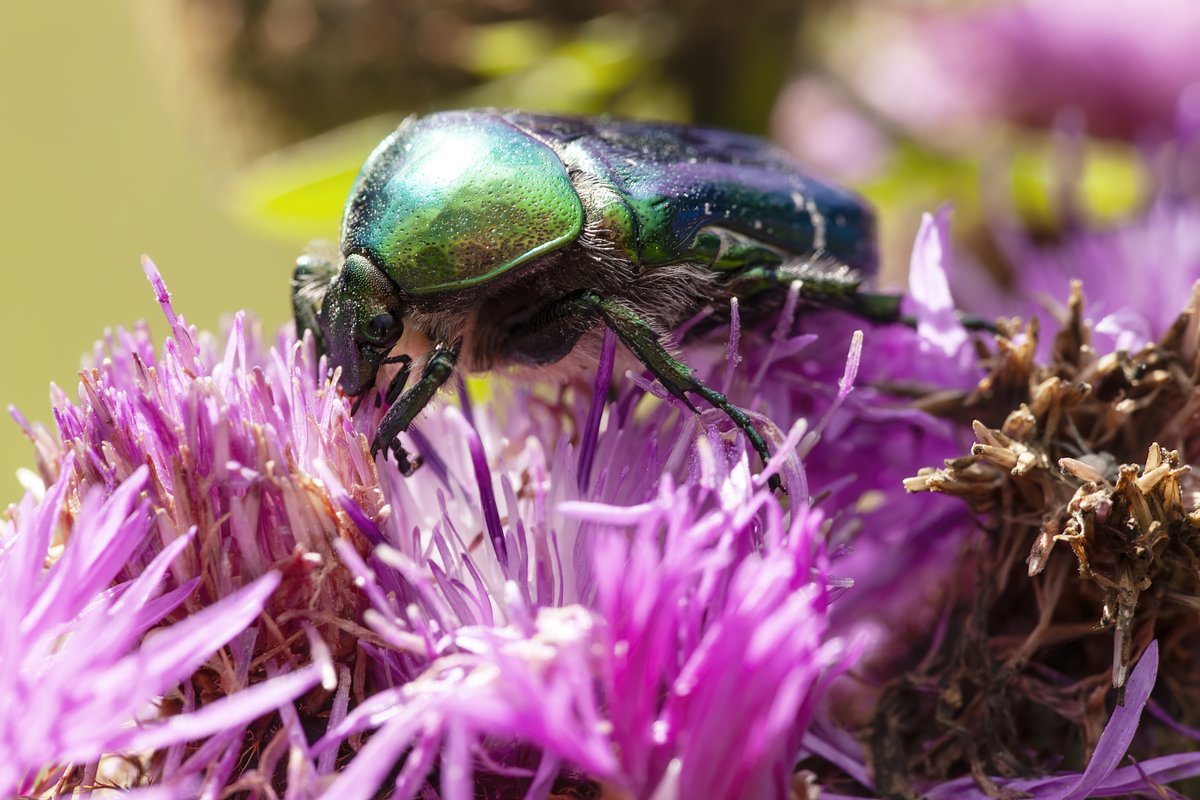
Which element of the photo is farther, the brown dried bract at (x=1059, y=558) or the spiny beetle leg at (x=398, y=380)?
the spiny beetle leg at (x=398, y=380)

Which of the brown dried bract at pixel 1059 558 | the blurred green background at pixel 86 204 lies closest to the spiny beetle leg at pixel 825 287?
the brown dried bract at pixel 1059 558

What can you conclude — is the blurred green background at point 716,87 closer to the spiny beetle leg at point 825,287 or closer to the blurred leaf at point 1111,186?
the blurred leaf at point 1111,186

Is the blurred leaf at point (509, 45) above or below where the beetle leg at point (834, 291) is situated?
above

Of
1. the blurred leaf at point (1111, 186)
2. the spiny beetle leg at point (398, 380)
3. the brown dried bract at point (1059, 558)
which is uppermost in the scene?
the spiny beetle leg at point (398, 380)

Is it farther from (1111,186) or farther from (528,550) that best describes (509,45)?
(528,550)

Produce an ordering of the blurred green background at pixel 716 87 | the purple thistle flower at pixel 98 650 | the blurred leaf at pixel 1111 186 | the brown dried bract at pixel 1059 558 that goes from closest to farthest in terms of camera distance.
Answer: the purple thistle flower at pixel 98 650, the brown dried bract at pixel 1059 558, the blurred green background at pixel 716 87, the blurred leaf at pixel 1111 186

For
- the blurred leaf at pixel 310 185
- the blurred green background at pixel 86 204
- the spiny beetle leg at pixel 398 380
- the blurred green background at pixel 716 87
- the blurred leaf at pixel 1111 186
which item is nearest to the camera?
the spiny beetle leg at pixel 398 380

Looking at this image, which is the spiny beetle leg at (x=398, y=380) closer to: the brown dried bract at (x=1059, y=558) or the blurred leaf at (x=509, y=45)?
the brown dried bract at (x=1059, y=558)
